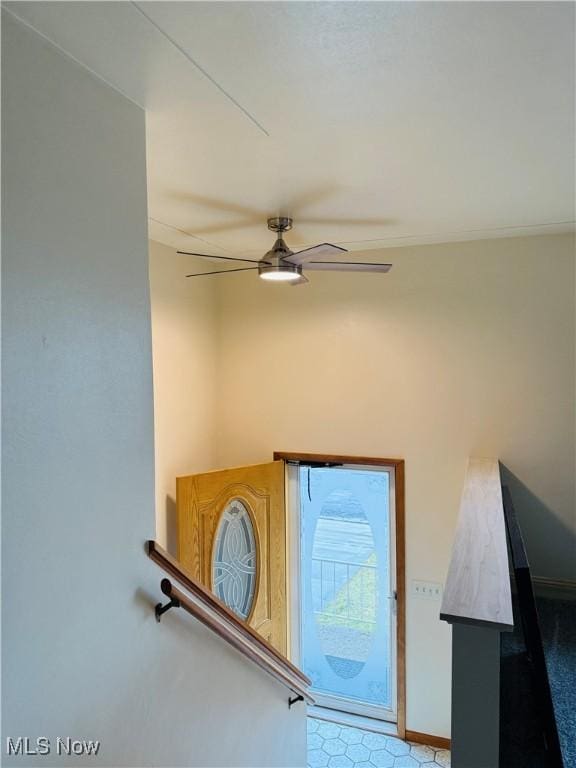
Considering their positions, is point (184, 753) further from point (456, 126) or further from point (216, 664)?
point (456, 126)

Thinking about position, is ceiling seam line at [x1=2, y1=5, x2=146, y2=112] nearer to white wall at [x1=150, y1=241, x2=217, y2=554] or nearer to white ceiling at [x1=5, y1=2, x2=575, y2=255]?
white ceiling at [x1=5, y1=2, x2=575, y2=255]

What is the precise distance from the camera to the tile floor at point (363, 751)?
3.17 meters

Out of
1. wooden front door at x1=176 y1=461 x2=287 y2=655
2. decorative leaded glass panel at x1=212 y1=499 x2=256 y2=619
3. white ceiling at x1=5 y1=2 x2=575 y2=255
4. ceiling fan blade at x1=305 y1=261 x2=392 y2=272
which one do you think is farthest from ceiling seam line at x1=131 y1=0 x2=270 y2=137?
decorative leaded glass panel at x1=212 y1=499 x2=256 y2=619

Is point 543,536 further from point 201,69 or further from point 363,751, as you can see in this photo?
point 201,69

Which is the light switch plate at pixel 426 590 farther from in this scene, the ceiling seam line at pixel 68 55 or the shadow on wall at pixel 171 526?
the ceiling seam line at pixel 68 55

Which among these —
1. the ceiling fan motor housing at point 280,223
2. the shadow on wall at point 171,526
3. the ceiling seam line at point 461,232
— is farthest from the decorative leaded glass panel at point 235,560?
the ceiling seam line at point 461,232

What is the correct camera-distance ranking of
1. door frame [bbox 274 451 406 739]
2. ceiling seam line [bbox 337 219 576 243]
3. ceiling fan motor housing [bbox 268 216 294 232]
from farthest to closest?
1. door frame [bbox 274 451 406 739]
2. ceiling seam line [bbox 337 219 576 243]
3. ceiling fan motor housing [bbox 268 216 294 232]

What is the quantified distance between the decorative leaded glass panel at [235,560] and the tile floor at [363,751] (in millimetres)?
984

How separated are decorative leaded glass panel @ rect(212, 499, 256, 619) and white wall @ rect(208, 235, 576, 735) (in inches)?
19.6

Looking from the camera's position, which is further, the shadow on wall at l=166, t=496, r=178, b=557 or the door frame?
the door frame

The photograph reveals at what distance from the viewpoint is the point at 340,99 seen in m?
1.47

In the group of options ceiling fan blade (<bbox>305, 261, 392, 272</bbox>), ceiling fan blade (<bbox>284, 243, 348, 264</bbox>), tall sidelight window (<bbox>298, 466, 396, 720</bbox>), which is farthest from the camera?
tall sidelight window (<bbox>298, 466, 396, 720</bbox>)

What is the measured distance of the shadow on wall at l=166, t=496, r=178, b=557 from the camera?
10.6 ft

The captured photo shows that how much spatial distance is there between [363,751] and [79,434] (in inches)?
128
